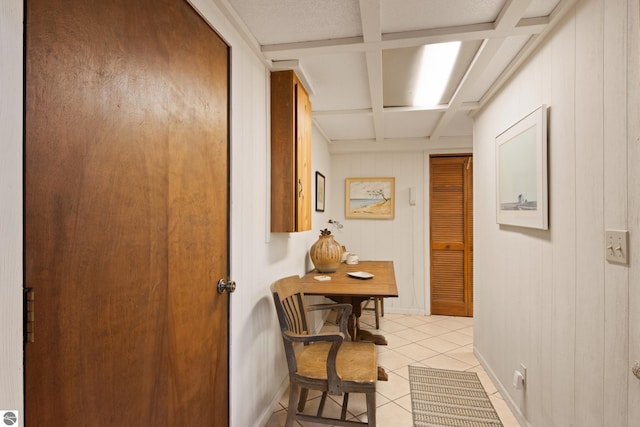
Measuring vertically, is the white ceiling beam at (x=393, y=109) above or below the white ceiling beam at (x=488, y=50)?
above

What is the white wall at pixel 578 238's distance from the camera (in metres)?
1.15

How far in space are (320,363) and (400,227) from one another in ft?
9.31

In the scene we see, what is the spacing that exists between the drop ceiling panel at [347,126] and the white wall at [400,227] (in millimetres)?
378

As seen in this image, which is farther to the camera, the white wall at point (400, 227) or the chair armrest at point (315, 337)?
the white wall at point (400, 227)

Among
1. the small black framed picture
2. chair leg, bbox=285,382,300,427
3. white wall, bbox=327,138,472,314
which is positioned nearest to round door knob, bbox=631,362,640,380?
chair leg, bbox=285,382,300,427

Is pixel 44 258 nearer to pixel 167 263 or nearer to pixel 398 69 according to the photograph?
pixel 167 263

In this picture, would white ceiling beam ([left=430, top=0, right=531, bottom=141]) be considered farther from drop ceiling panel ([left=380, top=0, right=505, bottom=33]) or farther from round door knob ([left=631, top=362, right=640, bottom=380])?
round door knob ([left=631, top=362, right=640, bottom=380])

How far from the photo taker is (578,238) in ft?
4.66

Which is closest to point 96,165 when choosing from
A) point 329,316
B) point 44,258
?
point 44,258

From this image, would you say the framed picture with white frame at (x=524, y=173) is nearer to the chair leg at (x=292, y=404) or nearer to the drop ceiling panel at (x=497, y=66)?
the drop ceiling panel at (x=497, y=66)

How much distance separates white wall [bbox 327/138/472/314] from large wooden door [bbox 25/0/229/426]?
3.17m

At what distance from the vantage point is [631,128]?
1092 mm
